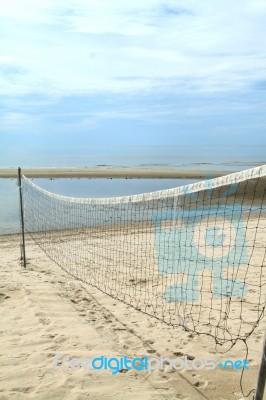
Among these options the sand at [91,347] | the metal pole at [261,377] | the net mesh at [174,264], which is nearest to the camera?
the metal pole at [261,377]

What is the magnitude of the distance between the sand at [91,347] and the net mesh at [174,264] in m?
0.34

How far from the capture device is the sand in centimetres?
321

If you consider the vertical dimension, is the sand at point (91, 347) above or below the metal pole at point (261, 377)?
below

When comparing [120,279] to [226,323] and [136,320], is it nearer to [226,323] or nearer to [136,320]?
[136,320]

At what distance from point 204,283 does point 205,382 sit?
9.47ft

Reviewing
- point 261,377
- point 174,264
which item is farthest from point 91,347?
point 174,264

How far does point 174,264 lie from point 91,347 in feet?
12.1

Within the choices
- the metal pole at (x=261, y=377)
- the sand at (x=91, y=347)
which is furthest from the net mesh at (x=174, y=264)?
the metal pole at (x=261, y=377)

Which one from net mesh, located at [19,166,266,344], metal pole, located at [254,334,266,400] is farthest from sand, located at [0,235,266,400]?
metal pole, located at [254,334,266,400]

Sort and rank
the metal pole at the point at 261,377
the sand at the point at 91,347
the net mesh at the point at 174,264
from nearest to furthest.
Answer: the metal pole at the point at 261,377, the sand at the point at 91,347, the net mesh at the point at 174,264

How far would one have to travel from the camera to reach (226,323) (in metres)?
4.56

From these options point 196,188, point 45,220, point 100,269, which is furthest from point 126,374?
point 45,220

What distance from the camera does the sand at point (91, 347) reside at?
321 cm

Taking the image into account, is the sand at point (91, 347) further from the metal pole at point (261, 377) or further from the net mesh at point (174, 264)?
the metal pole at point (261, 377)
